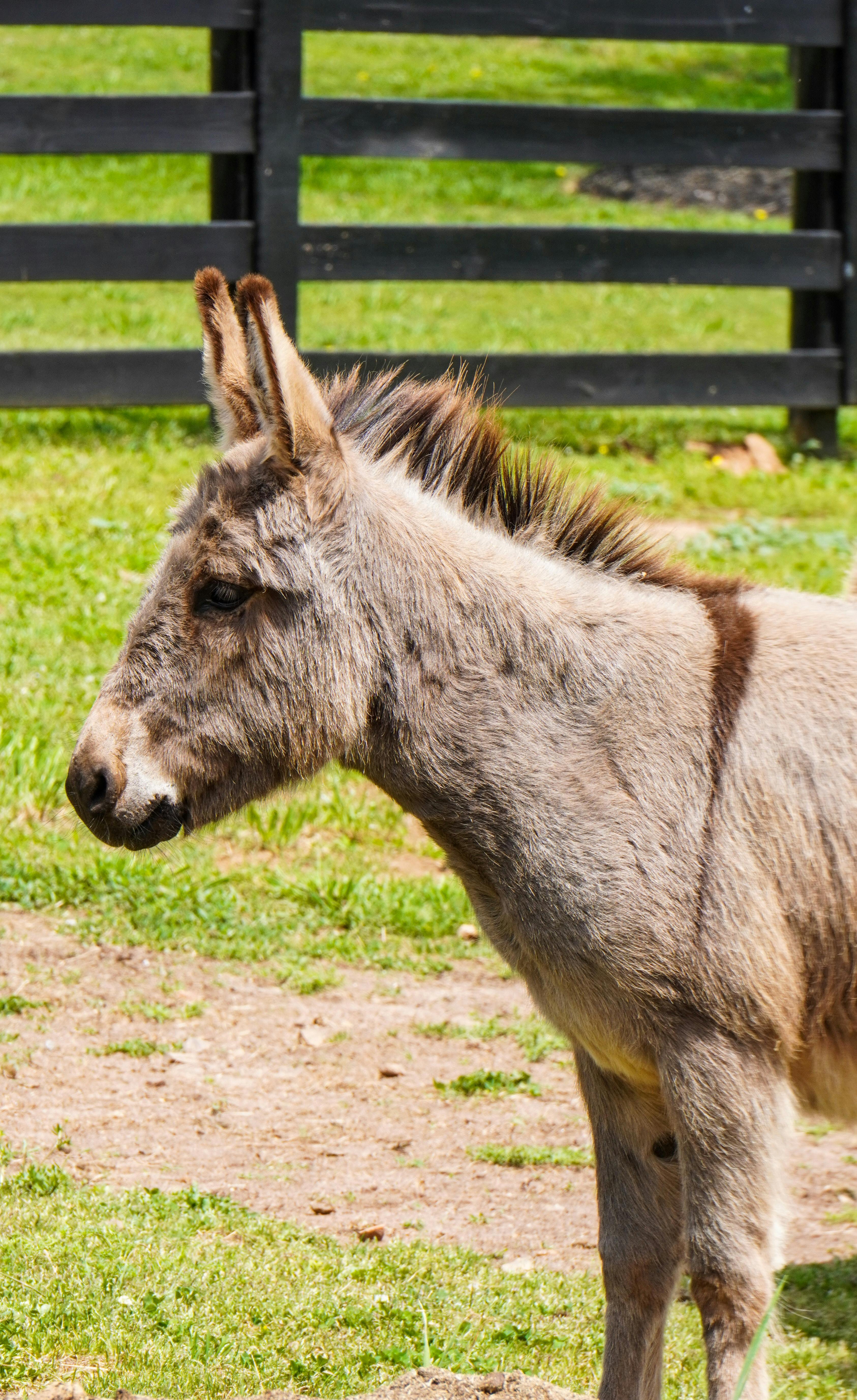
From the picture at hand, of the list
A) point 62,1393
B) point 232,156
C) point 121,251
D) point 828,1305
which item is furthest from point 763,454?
point 62,1393

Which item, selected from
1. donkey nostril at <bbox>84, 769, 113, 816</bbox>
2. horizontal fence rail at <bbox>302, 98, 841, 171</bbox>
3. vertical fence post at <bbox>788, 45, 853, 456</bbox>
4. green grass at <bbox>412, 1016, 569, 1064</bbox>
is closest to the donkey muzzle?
donkey nostril at <bbox>84, 769, 113, 816</bbox>

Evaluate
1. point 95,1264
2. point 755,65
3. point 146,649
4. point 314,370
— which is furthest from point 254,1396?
point 755,65

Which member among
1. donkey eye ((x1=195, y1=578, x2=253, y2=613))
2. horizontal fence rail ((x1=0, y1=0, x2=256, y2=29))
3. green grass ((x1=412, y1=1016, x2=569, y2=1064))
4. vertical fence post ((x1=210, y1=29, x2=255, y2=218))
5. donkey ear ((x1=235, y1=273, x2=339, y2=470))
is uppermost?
horizontal fence rail ((x1=0, y1=0, x2=256, y2=29))

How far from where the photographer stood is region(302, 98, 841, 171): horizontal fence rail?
9.20 metres

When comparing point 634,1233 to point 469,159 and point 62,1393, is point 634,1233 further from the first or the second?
point 469,159

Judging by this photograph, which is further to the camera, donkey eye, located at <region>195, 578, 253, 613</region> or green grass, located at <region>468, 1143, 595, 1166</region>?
green grass, located at <region>468, 1143, 595, 1166</region>

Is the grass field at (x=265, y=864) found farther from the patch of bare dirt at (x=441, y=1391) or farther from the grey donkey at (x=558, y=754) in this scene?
the grey donkey at (x=558, y=754)

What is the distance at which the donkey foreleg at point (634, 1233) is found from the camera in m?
3.15

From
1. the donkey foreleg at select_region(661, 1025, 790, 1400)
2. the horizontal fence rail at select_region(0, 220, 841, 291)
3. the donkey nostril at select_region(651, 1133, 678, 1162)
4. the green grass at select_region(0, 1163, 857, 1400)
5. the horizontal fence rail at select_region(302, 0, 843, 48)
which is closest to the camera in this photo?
the donkey foreleg at select_region(661, 1025, 790, 1400)

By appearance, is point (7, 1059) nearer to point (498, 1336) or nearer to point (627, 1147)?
point (498, 1336)

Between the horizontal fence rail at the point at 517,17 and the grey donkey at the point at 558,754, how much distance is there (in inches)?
254

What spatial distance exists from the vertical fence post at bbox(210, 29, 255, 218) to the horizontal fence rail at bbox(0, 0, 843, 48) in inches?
5.0

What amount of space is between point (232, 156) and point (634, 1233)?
7484 millimetres

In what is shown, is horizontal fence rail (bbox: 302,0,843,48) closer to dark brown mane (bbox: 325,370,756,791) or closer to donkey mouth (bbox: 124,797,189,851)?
dark brown mane (bbox: 325,370,756,791)
